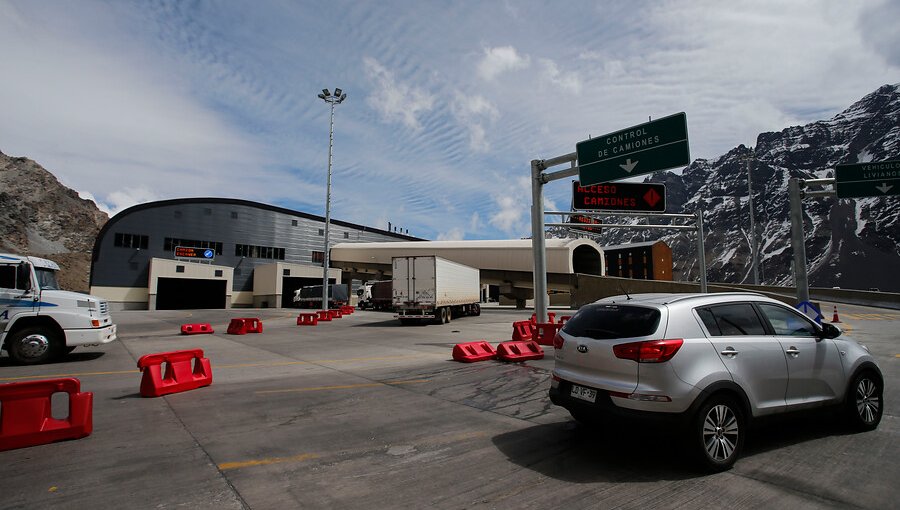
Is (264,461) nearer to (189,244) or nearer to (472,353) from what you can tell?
(472,353)

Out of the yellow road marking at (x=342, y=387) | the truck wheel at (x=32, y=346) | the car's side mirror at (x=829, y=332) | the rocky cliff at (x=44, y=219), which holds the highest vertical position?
the rocky cliff at (x=44, y=219)

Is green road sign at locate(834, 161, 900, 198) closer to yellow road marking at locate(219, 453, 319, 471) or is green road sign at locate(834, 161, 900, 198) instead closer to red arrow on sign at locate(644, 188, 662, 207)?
red arrow on sign at locate(644, 188, 662, 207)

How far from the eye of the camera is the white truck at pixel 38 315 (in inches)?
416

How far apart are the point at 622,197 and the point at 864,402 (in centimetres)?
1700

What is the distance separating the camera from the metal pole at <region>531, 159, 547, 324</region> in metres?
16.1

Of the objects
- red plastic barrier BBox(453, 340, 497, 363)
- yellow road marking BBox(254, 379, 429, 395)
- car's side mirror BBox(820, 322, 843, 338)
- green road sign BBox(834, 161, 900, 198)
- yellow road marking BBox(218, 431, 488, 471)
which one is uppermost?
green road sign BBox(834, 161, 900, 198)

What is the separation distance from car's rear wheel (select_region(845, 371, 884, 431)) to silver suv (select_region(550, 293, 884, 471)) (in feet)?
0.04

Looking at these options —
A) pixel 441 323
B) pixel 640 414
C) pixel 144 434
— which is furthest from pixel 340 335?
pixel 640 414

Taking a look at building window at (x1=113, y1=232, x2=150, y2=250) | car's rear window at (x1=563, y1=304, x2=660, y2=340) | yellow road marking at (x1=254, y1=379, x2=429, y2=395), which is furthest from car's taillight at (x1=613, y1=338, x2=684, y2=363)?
building window at (x1=113, y1=232, x2=150, y2=250)

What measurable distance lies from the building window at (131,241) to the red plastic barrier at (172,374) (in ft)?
180

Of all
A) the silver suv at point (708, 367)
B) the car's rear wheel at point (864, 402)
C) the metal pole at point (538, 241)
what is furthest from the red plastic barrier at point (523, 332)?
the car's rear wheel at point (864, 402)

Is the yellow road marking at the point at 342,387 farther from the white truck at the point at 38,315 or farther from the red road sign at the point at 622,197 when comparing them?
the red road sign at the point at 622,197

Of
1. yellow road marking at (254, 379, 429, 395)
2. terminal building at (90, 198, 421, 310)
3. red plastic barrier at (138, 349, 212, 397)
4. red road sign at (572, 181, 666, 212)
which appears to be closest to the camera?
red plastic barrier at (138, 349, 212, 397)

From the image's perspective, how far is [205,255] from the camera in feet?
190
